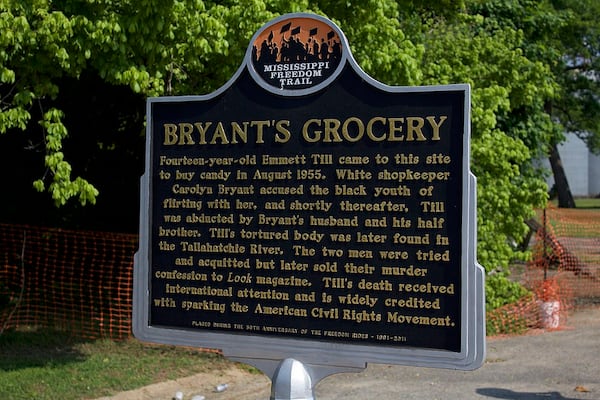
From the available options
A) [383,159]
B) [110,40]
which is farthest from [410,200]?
[110,40]

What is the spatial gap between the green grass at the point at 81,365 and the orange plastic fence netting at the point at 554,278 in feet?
17.2

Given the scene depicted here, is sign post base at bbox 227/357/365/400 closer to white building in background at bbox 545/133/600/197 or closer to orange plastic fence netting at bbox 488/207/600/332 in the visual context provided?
orange plastic fence netting at bbox 488/207/600/332

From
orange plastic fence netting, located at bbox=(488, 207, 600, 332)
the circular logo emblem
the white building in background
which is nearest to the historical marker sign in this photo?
the circular logo emblem

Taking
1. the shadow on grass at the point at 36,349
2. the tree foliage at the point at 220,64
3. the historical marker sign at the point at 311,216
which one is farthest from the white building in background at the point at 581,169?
the historical marker sign at the point at 311,216

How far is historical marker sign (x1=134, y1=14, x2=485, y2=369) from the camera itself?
4.47 meters

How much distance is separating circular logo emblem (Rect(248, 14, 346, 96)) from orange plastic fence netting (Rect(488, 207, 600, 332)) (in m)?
8.82

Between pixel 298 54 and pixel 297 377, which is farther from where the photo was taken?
pixel 298 54

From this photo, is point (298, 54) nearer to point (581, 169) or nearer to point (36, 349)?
point (36, 349)

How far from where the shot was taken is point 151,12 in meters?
8.05

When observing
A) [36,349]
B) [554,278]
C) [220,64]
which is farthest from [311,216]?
[554,278]

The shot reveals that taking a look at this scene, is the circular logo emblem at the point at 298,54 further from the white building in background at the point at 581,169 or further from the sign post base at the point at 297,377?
the white building in background at the point at 581,169

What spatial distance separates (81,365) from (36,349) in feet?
3.87

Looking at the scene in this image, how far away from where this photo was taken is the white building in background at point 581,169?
247 feet

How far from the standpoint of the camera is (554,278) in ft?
52.9
